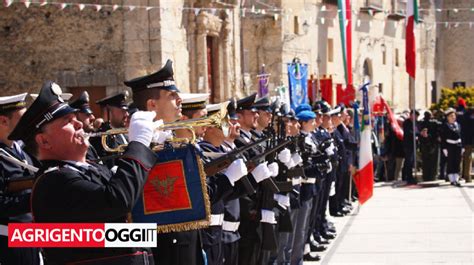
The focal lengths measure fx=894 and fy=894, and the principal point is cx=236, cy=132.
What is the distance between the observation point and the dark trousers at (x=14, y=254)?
5.44 meters

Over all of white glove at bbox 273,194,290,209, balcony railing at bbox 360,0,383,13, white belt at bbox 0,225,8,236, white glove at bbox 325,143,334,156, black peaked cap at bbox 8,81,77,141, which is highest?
balcony railing at bbox 360,0,383,13

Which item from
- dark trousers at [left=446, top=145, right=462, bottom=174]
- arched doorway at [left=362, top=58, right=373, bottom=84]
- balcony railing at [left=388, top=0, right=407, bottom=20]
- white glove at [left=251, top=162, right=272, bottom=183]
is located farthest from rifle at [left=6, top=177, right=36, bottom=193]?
balcony railing at [left=388, top=0, right=407, bottom=20]

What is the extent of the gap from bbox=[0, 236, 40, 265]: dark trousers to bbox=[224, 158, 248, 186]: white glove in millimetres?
1271

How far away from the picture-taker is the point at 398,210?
1515 centimetres

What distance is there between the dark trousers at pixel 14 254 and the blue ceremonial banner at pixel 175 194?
1226mm

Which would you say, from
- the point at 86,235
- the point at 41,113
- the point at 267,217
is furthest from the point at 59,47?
the point at 86,235

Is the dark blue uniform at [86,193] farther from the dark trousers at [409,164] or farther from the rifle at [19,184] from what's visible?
the dark trousers at [409,164]

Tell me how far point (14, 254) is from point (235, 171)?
144 centimetres

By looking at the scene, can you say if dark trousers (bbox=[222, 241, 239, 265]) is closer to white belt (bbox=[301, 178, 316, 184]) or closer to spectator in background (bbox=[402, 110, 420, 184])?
white belt (bbox=[301, 178, 316, 184])

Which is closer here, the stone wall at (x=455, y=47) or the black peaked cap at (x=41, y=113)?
the black peaked cap at (x=41, y=113)

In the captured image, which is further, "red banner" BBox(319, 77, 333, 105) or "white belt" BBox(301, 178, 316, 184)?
"red banner" BBox(319, 77, 333, 105)

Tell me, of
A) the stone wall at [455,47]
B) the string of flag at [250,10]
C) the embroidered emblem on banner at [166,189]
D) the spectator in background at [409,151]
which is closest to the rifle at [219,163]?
the embroidered emblem on banner at [166,189]

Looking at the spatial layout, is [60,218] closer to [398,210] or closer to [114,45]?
[398,210]

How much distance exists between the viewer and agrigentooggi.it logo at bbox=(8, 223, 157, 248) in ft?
13.1
